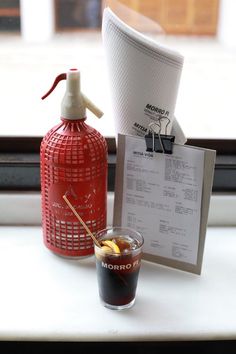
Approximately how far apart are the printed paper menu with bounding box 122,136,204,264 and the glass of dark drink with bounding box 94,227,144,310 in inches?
2.9

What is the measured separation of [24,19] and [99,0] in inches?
7.1

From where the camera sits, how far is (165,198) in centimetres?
97

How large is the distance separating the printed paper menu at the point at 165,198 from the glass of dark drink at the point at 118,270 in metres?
0.07

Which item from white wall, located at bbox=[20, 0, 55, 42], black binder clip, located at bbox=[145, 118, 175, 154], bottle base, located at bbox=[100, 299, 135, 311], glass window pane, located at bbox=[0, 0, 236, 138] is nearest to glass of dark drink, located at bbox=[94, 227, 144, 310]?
bottle base, located at bbox=[100, 299, 135, 311]

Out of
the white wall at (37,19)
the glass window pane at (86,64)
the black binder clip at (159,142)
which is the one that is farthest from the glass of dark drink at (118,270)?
the white wall at (37,19)

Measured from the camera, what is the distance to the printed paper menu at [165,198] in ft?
3.07

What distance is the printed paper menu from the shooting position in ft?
3.07

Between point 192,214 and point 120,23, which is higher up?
point 120,23

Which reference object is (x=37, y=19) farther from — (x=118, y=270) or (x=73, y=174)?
(x=118, y=270)

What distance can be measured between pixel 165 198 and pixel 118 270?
169 millimetres

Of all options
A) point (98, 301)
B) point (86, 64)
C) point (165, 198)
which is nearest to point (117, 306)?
point (98, 301)

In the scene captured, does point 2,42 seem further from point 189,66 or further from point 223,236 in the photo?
point 223,236

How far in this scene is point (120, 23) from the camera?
0.93 meters

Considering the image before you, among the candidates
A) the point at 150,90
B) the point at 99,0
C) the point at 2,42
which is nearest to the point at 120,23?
the point at 150,90
